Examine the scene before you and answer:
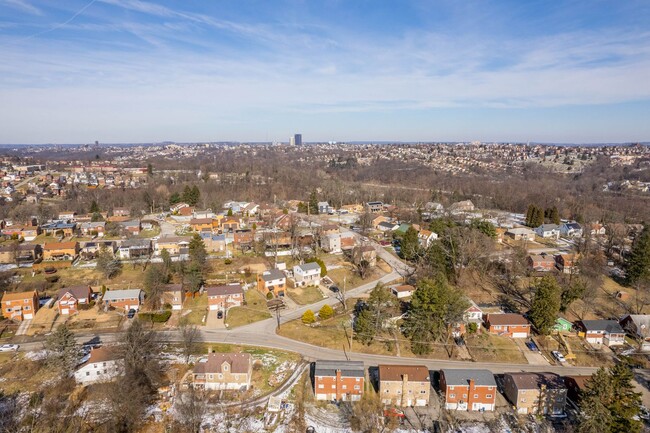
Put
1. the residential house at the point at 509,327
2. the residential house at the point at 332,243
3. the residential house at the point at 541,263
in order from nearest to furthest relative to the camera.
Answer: the residential house at the point at 509,327 < the residential house at the point at 541,263 < the residential house at the point at 332,243

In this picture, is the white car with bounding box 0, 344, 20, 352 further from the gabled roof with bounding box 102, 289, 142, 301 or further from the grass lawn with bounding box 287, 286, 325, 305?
the grass lawn with bounding box 287, 286, 325, 305

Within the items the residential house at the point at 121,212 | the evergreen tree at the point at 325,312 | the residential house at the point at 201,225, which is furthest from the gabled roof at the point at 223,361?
the residential house at the point at 121,212

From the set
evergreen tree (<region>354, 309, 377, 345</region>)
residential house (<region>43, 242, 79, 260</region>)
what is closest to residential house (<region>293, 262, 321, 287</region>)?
evergreen tree (<region>354, 309, 377, 345</region>)

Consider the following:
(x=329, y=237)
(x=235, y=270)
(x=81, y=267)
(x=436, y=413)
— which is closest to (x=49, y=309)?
(x=81, y=267)

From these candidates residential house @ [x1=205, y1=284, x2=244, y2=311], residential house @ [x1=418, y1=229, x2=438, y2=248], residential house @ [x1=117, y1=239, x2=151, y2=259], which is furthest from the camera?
residential house @ [x1=418, y1=229, x2=438, y2=248]

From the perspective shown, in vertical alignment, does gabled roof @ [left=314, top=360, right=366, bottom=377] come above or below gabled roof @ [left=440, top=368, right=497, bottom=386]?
above

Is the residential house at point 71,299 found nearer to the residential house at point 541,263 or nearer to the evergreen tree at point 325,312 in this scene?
the evergreen tree at point 325,312

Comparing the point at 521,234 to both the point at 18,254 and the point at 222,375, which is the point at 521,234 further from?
the point at 18,254
